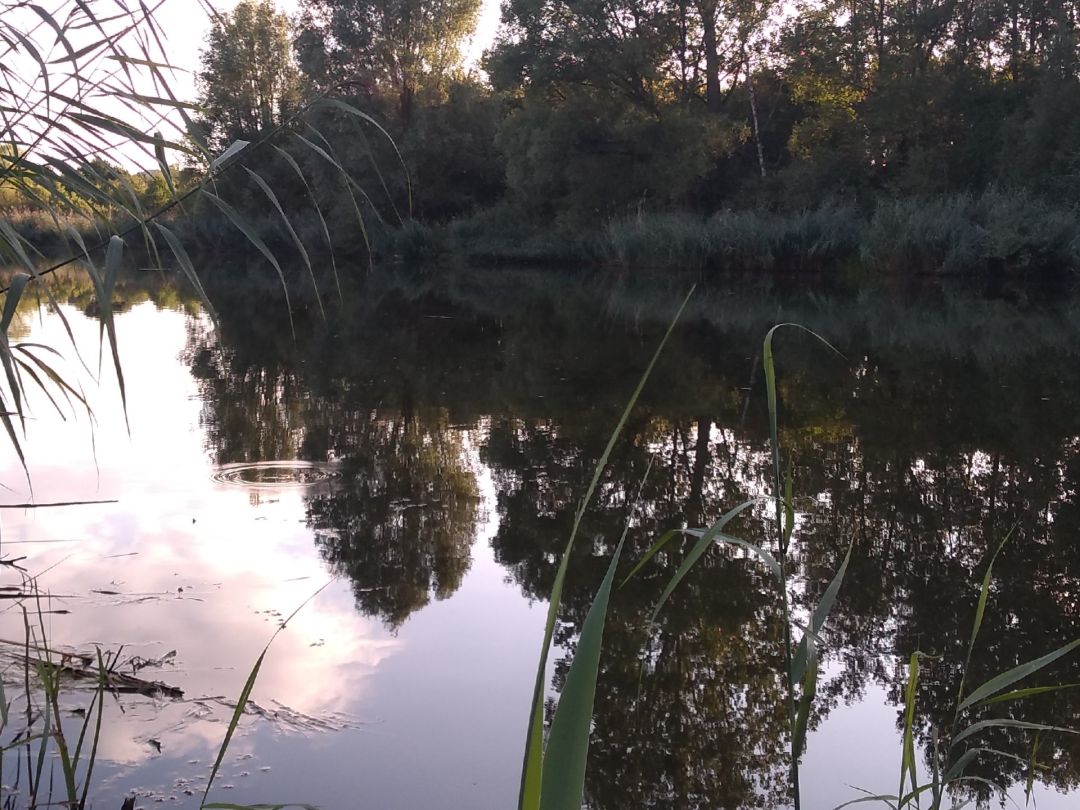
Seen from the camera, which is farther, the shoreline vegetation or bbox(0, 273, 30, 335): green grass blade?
the shoreline vegetation

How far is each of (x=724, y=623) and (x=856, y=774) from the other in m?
0.72

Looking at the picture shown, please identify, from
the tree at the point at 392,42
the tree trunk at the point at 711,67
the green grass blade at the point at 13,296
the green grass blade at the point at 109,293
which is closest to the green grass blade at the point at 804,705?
the green grass blade at the point at 109,293

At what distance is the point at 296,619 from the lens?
272 centimetres

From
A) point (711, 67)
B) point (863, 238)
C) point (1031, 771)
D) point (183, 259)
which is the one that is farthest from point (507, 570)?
point (711, 67)

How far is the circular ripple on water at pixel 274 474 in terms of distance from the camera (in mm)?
4082

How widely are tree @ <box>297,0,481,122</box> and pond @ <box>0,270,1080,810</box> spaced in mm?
22423

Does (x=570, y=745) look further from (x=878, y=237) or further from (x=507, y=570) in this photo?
(x=878, y=237)

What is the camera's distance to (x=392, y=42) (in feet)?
90.7

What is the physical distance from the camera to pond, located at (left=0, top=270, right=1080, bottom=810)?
2006mm

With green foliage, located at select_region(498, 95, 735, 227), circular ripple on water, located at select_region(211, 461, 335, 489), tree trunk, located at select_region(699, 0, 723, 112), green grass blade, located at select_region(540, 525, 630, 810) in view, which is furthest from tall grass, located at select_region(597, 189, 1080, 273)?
green grass blade, located at select_region(540, 525, 630, 810)

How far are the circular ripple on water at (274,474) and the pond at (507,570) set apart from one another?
20 mm

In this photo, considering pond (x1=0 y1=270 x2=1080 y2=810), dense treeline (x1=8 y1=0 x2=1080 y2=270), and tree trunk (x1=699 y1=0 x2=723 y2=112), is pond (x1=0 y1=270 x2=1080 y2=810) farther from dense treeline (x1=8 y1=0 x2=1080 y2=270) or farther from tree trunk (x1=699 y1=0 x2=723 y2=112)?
tree trunk (x1=699 y1=0 x2=723 y2=112)

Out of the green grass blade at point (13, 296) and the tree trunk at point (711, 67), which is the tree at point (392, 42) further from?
the green grass blade at point (13, 296)

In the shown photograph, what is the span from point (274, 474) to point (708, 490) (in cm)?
173
